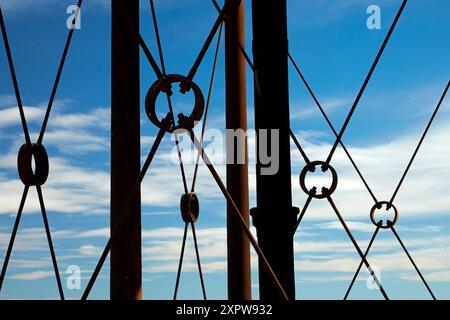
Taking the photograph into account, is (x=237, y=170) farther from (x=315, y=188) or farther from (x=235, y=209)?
(x=235, y=209)

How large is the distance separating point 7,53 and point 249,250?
2060 millimetres

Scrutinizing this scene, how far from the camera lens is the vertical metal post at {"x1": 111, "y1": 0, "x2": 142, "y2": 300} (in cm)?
286

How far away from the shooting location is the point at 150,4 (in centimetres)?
332

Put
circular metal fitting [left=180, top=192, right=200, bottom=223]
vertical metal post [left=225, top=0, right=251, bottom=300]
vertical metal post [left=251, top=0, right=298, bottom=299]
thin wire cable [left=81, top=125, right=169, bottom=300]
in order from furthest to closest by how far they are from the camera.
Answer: vertical metal post [left=225, top=0, right=251, bottom=300]
circular metal fitting [left=180, top=192, right=200, bottom=223]
vertical metal post [left=251, top=0, right=298, bottom=299]
thin wire cable [left=81, top=125, right=169, bottom=300]

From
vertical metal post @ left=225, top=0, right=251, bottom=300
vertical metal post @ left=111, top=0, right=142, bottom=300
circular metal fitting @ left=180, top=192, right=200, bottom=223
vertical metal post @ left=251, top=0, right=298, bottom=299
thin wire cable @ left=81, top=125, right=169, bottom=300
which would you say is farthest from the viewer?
vertical metal post @ left=225, top=0, right=251, bottom=300

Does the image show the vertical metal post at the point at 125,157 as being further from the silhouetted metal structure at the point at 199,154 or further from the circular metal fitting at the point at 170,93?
the circular metal fitting at the point at 170,93

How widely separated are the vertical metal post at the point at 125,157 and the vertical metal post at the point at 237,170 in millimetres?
1169

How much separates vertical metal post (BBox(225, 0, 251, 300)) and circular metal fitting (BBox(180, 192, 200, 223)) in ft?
1.40

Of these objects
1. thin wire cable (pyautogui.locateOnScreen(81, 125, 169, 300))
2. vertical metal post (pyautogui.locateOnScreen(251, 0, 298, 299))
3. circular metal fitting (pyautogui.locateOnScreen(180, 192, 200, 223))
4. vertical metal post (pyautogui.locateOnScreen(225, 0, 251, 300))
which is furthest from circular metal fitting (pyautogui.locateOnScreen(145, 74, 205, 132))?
vertical metal post (pyautogui.locateOnScreen(225, 0, 251, 300))

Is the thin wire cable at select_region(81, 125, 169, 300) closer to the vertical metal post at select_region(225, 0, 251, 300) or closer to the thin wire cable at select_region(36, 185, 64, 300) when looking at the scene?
the thin wire cable at select_region(36, 185, 64, 300)

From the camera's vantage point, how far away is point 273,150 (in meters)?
2.79

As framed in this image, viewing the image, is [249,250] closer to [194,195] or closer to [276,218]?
[194,195]
